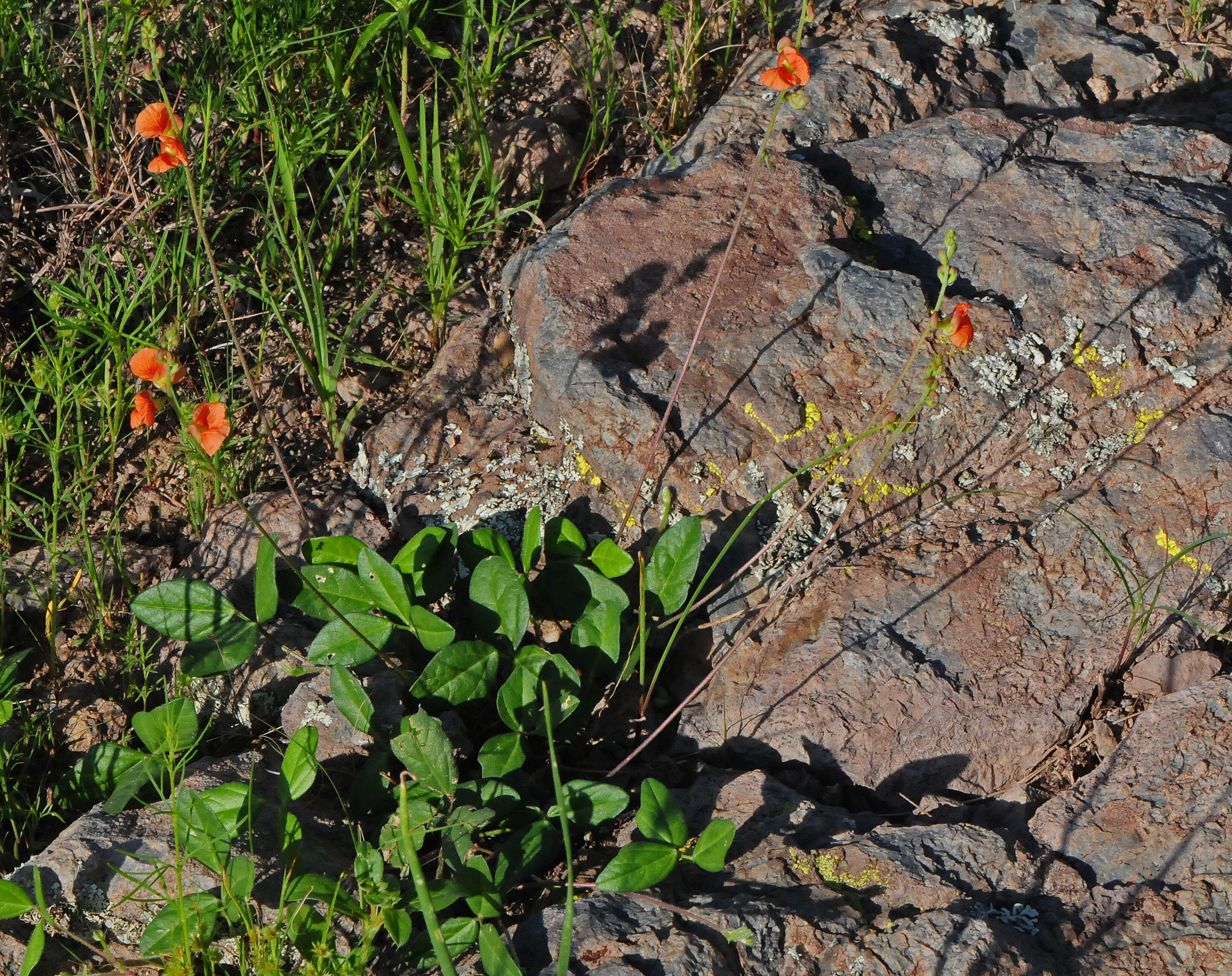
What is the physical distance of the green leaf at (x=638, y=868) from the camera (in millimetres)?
1801

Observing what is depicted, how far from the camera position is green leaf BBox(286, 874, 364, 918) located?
1804 mm

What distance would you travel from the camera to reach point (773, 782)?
2074 mm

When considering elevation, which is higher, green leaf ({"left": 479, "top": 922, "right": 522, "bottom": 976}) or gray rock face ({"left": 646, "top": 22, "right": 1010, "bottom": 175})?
gray rock face ({"left": 646, "top": 22, "right": 1010, "bottom": 175})

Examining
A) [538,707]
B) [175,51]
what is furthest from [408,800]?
[175,51]

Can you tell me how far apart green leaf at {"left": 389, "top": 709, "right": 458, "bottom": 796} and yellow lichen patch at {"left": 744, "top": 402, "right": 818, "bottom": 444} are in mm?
1031

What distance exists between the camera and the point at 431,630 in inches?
88.4

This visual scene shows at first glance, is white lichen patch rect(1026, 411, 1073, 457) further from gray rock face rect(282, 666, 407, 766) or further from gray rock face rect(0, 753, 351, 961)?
gray rock face rect(0, 753, 351, 961)

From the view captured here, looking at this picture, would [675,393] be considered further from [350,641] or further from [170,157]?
[170,157]

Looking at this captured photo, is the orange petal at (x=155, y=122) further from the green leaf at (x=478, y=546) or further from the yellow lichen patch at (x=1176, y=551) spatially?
the yellow lichen patch at (x=1176, y=551)

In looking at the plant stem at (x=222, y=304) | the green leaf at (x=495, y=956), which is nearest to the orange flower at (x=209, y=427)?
the plant stem at (x=222, y=304)

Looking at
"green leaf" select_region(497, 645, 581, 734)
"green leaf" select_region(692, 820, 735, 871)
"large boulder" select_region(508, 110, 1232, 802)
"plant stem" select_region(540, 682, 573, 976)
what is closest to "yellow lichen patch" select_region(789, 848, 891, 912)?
"green leaf" select_region(692, 820, 735, 871)

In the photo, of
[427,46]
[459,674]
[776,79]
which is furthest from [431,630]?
[427,46]

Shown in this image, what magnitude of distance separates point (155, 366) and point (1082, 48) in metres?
3.02

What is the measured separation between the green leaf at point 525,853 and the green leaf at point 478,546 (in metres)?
0.61
